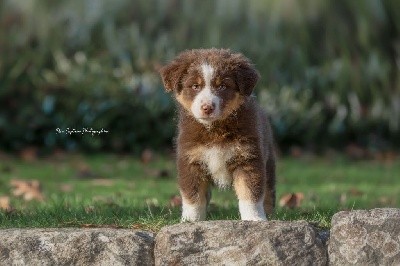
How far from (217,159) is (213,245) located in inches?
28.2

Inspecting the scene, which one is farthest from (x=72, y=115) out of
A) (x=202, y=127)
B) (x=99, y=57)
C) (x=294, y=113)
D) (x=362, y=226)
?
(x=362, y=226)

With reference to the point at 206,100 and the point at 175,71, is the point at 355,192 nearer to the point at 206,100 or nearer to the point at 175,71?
the point at 175,71

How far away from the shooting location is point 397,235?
522cm

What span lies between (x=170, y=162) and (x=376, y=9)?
4413 mm

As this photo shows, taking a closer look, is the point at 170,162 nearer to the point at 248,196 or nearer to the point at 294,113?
the point at 294,113

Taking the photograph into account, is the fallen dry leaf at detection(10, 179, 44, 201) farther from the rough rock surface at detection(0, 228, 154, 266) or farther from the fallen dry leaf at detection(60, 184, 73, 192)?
the rough rock surface at detection(0, 228, 154, 266)

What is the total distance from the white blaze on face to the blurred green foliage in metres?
7.68

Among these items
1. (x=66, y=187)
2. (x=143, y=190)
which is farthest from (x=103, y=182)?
(x=143, y=190)

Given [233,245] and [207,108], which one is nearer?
[233,245]

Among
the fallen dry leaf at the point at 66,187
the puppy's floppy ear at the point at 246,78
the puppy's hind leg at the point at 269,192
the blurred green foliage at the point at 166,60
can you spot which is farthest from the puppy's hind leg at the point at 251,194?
the blurred green foliage at the point at 166,60

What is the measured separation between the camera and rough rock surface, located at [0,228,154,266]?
514 centimetres

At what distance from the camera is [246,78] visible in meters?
5.77

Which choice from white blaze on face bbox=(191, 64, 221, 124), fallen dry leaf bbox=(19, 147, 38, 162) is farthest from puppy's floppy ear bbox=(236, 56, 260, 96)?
fallen dry leaf bbox=(19, 147, 38, 162)

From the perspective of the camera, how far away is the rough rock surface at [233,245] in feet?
17.0
